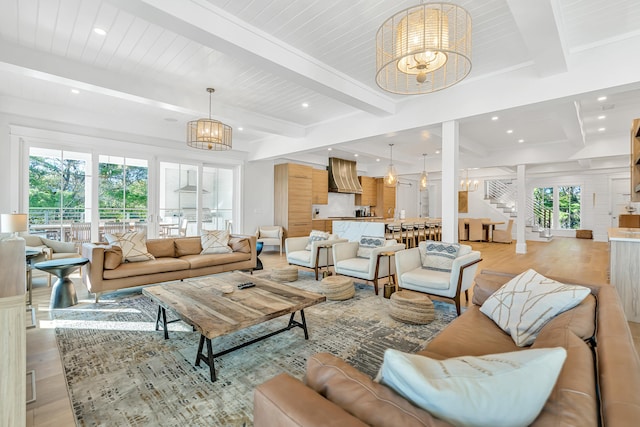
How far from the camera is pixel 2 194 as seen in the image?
4.61 m

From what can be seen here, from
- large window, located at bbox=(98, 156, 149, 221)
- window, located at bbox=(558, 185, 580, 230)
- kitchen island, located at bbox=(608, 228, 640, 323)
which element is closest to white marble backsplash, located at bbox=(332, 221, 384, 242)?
kitchen island, located at bbox=(608, 228, 640, 323)

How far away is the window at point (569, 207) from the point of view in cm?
1140

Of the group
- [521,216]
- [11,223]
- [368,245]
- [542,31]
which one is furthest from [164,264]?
[521,216]

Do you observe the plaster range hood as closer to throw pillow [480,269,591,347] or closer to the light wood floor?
the light wood floor

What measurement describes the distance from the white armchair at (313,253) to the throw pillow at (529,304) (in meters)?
3.10

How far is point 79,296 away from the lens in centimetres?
407

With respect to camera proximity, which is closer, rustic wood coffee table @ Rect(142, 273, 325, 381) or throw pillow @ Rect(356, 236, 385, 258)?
rustic wood coffee table @ Rect(142, 273, 325, 381)

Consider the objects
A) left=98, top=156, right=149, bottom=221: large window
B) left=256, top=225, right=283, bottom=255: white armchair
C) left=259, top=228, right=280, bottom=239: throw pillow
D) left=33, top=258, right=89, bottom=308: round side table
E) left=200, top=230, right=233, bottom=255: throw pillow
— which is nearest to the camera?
left=33, top=258, right=89, bottom=308: round side table

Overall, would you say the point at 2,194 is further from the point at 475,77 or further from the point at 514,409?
the point at 475,77

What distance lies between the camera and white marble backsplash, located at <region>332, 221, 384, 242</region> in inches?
219

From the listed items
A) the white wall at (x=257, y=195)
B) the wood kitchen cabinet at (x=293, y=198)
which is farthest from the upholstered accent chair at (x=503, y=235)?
the white wall at (x=257, y=195)

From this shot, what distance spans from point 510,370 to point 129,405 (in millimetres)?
2171

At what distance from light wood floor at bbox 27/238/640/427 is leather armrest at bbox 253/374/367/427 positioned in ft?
5.22

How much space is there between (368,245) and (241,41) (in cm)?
335
